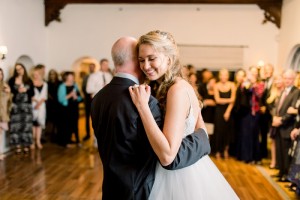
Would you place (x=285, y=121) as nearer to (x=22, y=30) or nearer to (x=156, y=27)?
(x=156, y=27)

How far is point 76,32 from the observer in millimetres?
8711

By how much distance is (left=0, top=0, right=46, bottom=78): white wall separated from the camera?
6.47 meters

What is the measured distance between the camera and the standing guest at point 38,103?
6625 mm

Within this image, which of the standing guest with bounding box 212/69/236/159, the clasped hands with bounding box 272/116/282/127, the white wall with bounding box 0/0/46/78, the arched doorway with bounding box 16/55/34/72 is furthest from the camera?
the arched doorway with bounding box 16/55/34/72

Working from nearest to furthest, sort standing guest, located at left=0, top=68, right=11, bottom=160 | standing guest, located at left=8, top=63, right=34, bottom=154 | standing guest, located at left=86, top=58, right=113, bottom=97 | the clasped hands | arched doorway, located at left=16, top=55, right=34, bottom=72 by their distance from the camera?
the clasped hands, standing guest, located at left=0, top=68, right=11, bottom=160, standing guest, located at left=8, top=63, right=34, bottom=154, standing guest, located at left=86, top=58, right=113, bottom=97, arched doorway, located at left=16, top=55, right=34, bottom=72

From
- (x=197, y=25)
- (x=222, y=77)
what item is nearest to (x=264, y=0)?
(x=197, y=25)

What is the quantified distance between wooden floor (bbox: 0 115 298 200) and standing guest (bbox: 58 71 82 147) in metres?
0.53

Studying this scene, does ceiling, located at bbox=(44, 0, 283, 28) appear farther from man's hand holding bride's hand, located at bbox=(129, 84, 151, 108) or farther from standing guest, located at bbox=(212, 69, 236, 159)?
man's hand holding bride's hand, located at bbox=(129, 84, 151, 108)

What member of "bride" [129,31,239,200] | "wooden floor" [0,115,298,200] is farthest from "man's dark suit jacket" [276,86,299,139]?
"bride" [129,31,239,200]

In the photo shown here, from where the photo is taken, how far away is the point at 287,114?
4.78 meters

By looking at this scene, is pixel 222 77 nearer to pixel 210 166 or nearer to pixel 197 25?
pixel 197 25

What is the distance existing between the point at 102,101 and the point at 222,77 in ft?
16.0

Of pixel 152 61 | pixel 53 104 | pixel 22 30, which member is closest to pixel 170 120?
pixel 152 61

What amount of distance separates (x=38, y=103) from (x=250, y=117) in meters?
3.95
